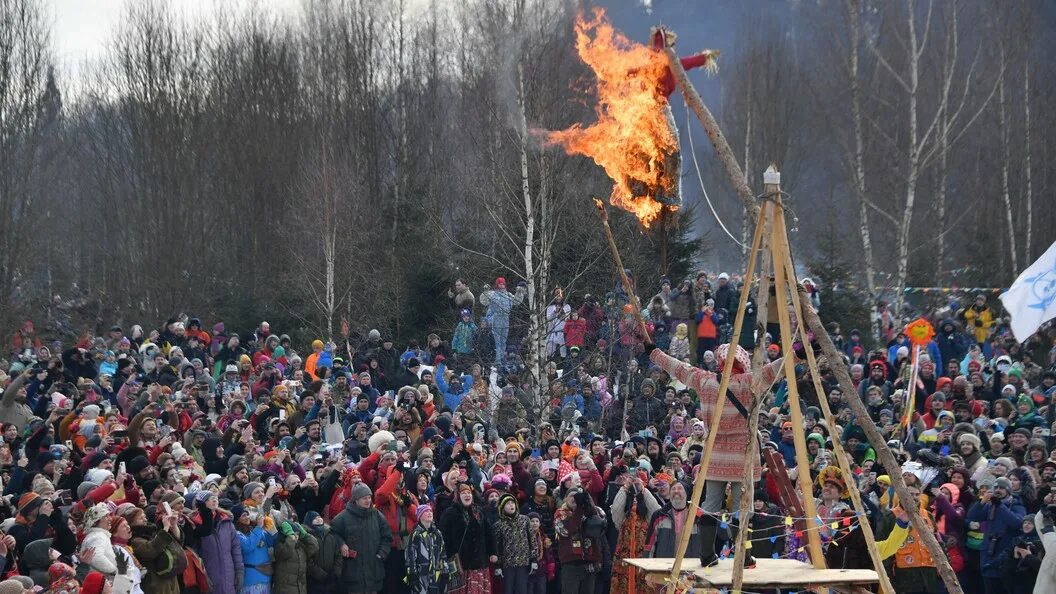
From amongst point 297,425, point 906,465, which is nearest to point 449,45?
point 297,425

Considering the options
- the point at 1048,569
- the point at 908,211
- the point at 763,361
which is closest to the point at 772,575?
the point at 763,361

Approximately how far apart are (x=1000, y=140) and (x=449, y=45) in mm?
17635

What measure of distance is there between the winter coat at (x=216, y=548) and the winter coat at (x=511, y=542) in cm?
322

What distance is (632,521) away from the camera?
15.9 meters

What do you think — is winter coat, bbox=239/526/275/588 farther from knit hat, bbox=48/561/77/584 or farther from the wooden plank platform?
the wooden plank platform

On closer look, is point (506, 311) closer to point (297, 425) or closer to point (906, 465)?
point (297, 425)

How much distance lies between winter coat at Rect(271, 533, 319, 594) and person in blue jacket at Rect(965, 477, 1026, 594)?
23.7ft

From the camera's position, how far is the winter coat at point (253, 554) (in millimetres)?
14305

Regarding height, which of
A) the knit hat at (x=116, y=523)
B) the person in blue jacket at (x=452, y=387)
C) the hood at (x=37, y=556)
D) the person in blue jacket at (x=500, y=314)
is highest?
the person in blue jacket at (x=500, y=314)

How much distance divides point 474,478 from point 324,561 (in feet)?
8.31

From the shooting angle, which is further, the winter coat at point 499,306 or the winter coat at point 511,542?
the winter coat at point 499,306

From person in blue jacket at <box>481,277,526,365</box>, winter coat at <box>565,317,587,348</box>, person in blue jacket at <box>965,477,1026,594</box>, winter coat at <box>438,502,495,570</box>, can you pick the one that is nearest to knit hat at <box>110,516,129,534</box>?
winter coat at <box>438,502,495,570</box>

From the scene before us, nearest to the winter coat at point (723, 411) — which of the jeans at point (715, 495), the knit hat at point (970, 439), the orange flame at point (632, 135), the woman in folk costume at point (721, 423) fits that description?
the woman in folk costume at point (721, 423)

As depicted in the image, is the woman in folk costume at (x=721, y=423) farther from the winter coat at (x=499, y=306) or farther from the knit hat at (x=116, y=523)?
the winter coat at (x=499, y=306)
